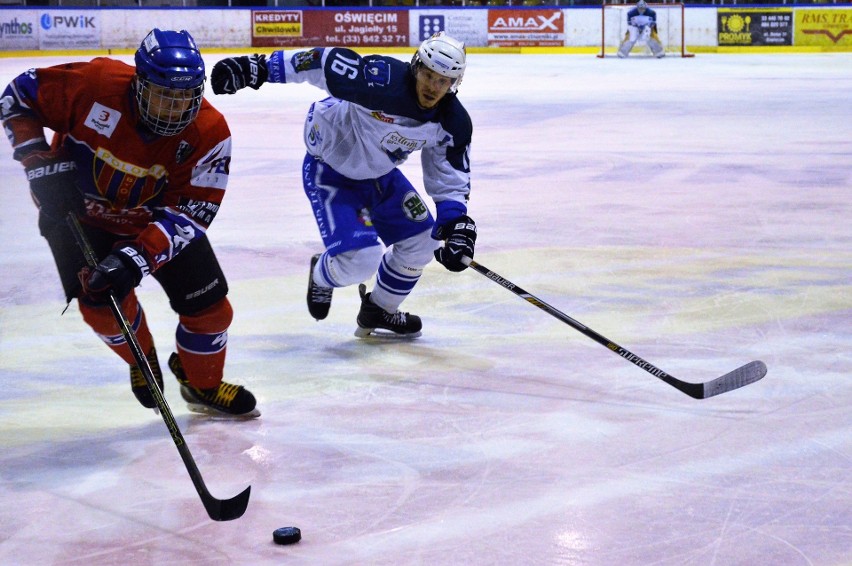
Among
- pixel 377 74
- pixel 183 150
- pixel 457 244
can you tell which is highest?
pixel 377 74

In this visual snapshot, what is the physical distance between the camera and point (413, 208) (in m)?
3.98

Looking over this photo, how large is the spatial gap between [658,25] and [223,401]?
17548 mm

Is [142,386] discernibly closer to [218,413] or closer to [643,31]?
[218,413]

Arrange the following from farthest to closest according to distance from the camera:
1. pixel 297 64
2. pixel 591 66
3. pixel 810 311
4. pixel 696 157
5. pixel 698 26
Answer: pixel 698 26 → pixel 591 66 → pixel 696 157 → pixel 810 311 → pixel 297 64

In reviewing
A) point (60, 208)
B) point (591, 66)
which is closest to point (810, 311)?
point (60, 208)

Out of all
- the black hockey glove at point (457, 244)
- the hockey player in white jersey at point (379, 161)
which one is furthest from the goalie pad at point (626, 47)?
the black hockey glove at point (457, 244)

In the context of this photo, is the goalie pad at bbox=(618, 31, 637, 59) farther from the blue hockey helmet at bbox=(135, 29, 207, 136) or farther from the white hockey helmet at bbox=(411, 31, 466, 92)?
the blue hockey helmet at bbox=(135, 29, 207, 136)

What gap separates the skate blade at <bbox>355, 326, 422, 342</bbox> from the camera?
4.08 m

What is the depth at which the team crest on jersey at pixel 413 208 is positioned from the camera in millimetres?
3977

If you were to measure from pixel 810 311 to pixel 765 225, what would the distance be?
1.53 m

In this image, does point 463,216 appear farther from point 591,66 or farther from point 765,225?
point 591,66

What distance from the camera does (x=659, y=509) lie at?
8.43 feet

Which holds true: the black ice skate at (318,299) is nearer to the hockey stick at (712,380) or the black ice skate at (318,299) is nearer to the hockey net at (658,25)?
the hockey stick at (712,380)

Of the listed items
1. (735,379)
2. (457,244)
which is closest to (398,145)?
(457,244)
